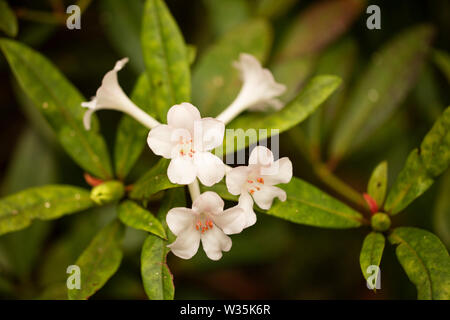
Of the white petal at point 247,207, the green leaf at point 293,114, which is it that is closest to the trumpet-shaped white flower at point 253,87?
the green leaf at point 293,114

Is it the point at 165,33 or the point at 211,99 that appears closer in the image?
the point at 165,33

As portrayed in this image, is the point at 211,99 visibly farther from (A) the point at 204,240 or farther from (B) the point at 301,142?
(A) the point at 204,240

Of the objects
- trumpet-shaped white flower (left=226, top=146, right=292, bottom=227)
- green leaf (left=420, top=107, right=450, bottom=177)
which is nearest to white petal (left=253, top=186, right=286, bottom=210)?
trumpet-shaped white flower (left=226, top=146, right=292, bottom=227)

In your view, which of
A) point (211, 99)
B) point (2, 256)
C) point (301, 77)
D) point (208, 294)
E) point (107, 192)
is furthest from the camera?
point (208, 294)

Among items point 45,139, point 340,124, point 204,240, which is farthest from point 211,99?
point 45,139

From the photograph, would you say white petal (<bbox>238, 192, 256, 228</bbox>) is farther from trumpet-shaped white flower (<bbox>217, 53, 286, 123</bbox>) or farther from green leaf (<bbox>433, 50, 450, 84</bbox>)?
green leaf (<bbox>433, 50, 450, 84</bbox>)

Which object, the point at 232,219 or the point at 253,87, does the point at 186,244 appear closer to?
the point at 232,219

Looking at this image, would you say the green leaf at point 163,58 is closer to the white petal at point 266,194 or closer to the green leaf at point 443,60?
the white petal at point 266,194
